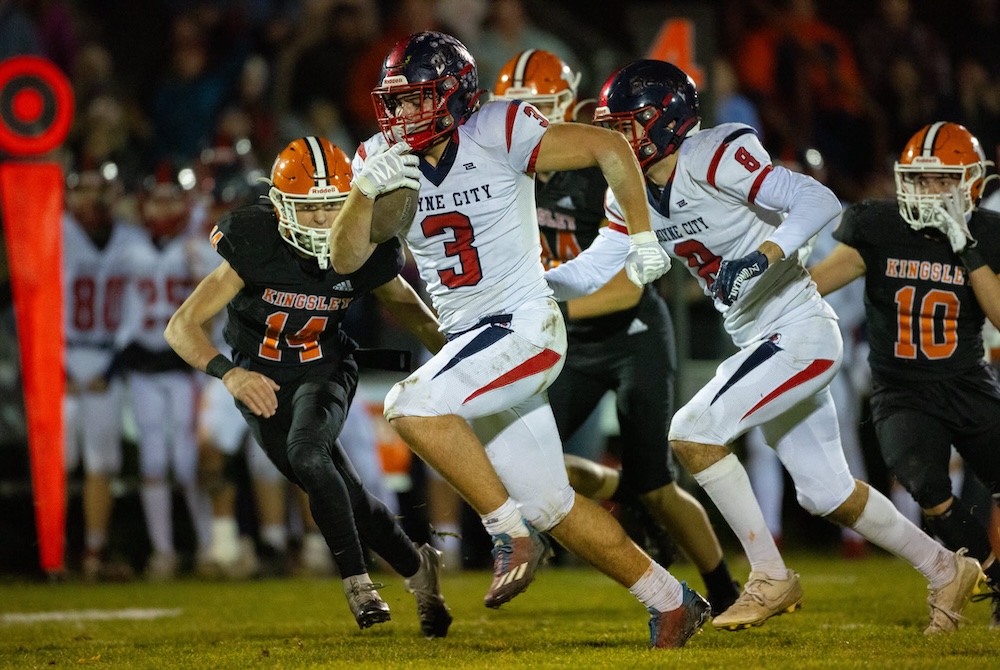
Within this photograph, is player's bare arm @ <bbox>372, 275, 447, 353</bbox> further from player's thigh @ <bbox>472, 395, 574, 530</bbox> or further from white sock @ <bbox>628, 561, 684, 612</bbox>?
white sock @ <bbox>628, 561, 684, 612</bbox>

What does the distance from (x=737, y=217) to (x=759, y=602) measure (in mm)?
1368

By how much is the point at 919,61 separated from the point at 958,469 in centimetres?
429

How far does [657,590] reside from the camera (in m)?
4.59

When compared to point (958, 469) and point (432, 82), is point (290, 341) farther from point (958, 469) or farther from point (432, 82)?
point (958, 469)

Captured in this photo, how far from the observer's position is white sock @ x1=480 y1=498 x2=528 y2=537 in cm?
452

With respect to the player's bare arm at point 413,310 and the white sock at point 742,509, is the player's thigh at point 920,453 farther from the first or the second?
the player's bare arm at point 413,310

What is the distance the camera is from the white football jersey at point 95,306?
854cm

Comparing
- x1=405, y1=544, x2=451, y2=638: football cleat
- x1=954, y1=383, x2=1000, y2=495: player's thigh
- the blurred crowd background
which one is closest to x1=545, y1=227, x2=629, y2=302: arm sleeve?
x1=405, y1=544, x2=451, y2=638: football cleat

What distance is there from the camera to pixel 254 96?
407 inches

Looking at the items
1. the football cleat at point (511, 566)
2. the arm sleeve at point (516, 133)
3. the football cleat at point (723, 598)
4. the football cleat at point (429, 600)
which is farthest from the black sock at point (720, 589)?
the arm sleeve at point (516, 133)

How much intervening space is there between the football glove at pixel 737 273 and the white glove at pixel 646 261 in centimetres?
29

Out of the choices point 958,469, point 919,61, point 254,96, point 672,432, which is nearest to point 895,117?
point 919,61

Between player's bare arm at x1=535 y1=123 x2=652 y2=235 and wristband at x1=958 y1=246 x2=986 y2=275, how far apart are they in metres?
1.43

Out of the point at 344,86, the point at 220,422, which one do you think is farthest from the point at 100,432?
the point at 344,86
